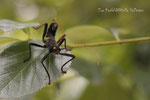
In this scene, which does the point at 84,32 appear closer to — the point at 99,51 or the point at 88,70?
the point at 88,70

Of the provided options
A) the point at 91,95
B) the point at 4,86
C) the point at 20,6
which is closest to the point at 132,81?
the point at 91,95

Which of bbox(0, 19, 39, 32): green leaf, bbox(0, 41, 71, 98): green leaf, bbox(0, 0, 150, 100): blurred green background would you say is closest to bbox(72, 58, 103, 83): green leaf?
bbox(0, 0, 150, 100): blurred green background

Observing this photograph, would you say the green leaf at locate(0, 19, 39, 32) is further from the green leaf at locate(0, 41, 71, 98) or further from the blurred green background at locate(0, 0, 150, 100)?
the blurred green background at locate(0, 0, 150, 100)

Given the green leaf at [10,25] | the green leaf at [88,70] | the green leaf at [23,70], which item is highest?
the green leaf at [10,25]

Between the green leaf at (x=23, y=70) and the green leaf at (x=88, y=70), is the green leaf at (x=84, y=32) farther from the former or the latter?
the green leaf at (x=23, y=70)

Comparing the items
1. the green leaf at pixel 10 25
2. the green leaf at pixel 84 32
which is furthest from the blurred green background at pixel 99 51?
the green leaf at pixel 10 25

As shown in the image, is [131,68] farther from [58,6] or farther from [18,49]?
[18,49]
